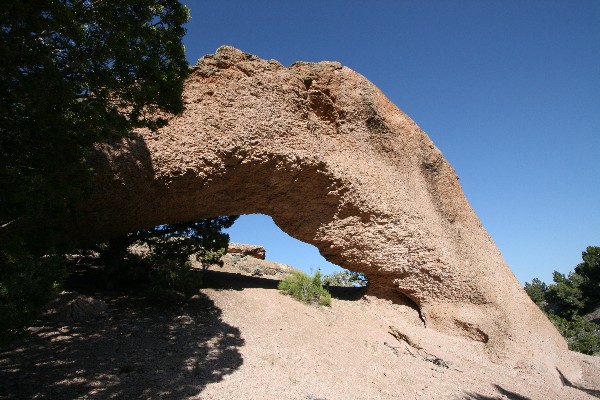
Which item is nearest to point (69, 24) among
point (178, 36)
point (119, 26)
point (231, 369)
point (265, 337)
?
point (119, 26)

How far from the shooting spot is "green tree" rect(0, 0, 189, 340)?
4340 millimetres

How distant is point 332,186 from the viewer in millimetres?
10273

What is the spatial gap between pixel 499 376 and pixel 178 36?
1037 cm

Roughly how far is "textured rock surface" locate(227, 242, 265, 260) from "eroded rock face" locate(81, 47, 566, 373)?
10222mm

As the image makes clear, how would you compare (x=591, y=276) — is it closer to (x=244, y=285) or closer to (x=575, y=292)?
(x=575, y=292)

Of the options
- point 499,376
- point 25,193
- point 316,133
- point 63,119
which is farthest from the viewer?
point 316,133

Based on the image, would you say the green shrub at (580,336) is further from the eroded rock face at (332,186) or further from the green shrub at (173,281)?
the green shrub at (173,281)

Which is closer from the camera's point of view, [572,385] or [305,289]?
[572,385]

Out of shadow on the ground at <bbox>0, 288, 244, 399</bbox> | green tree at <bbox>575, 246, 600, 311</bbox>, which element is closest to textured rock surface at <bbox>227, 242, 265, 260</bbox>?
shadow on the ground at <bbox>0, 288, 244, 399</bbox>

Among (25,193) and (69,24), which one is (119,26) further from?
→ (25,193)

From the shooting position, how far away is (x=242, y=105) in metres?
9.13

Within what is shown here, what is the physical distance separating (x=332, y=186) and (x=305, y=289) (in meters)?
3.06

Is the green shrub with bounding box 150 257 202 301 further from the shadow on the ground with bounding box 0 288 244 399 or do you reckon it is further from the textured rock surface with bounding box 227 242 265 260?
the textured rock surface with bounding box 227 242 265 260

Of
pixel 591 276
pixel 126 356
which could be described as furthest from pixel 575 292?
pixel 126 356
